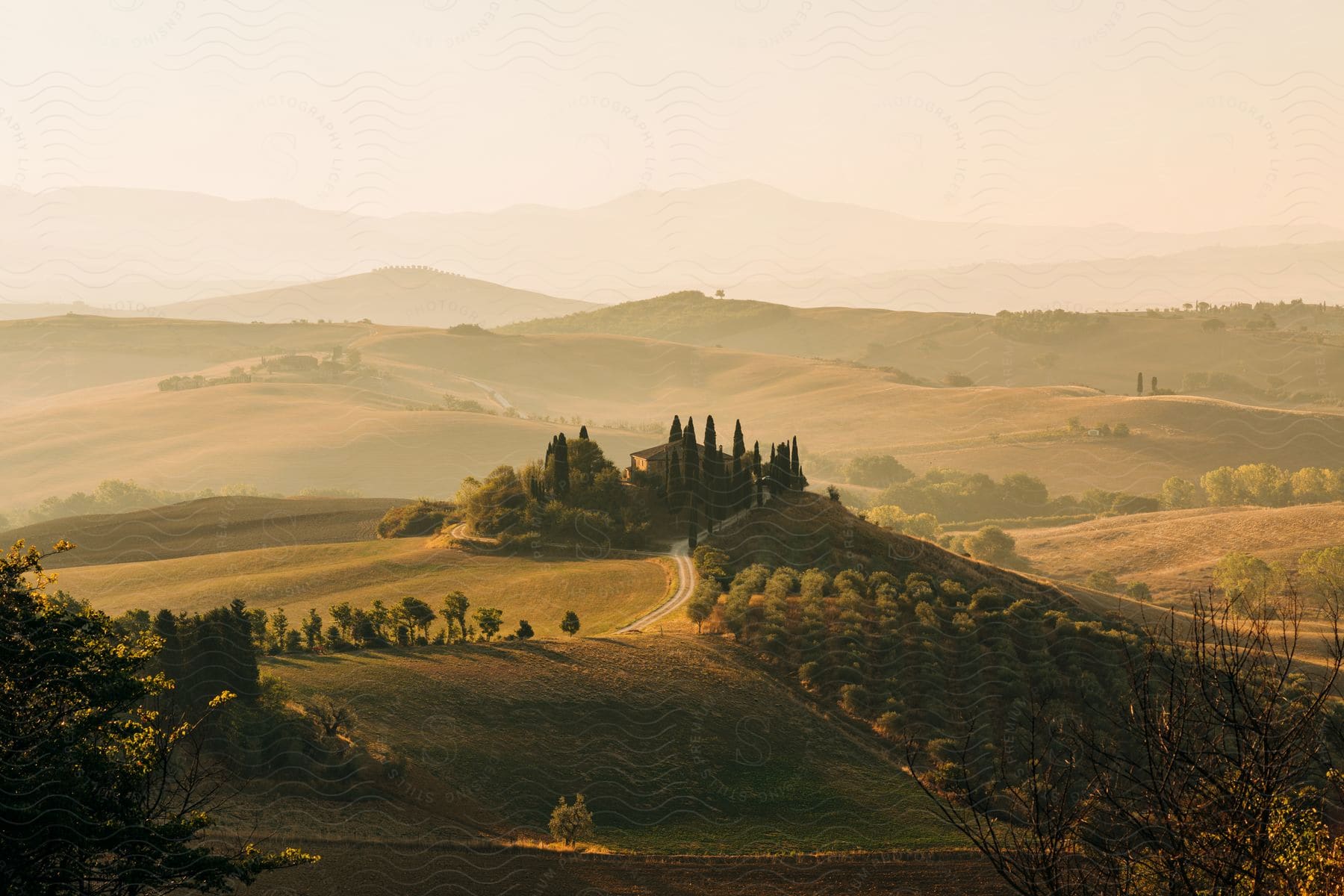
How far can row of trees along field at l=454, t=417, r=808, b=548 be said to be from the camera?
78.6 metres

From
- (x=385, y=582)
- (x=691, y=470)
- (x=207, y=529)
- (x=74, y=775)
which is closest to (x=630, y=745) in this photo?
(x=74, y=775)

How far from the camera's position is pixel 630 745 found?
4772 cm

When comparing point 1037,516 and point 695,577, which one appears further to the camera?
point 1037,516

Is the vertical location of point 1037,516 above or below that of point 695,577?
below

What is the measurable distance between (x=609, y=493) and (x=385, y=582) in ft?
60.2

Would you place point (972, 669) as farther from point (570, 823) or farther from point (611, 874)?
point (611, 874)

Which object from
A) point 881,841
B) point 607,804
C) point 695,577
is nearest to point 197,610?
A: point 695,577

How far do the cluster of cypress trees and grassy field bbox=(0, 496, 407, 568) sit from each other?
26.7 meters

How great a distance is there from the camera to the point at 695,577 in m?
69.8

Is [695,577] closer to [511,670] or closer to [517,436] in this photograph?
[511,670]

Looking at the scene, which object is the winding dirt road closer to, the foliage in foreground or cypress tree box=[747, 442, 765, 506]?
cypress tree box=[747, 442, 765, 506]

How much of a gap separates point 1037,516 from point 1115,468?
34.2m

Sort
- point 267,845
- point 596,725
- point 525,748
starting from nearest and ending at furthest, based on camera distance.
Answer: point 267,845 < point 525,748 < point 596,725

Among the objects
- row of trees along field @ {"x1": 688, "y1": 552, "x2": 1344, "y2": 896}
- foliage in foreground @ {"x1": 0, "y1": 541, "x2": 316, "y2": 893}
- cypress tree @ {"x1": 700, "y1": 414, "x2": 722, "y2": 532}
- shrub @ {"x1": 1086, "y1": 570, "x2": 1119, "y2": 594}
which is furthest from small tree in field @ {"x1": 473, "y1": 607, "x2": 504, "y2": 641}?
shrub @ {"x1": 1086, "y1": 570, "x2": 1119, "y2": 594}
